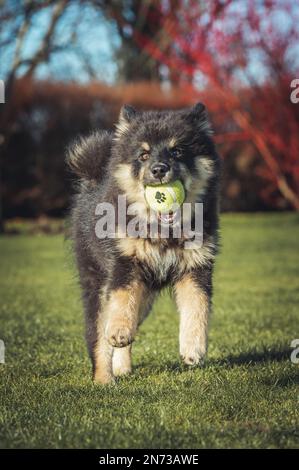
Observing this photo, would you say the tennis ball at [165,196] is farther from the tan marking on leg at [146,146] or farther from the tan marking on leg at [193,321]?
the tan marking on leg at [193,321]

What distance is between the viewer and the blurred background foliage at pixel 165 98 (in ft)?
53.4

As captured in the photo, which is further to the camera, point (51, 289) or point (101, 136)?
point (51, 289)

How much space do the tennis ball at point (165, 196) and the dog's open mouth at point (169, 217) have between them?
30mm

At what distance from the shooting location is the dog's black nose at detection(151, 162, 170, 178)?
3.79 m

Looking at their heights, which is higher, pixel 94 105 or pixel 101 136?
pixel 94 105

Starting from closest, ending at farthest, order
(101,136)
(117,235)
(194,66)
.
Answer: (117,235)
(101,136)
(194,66)

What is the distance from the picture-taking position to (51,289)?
873 cm

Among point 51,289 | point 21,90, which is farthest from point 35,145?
point 51,289

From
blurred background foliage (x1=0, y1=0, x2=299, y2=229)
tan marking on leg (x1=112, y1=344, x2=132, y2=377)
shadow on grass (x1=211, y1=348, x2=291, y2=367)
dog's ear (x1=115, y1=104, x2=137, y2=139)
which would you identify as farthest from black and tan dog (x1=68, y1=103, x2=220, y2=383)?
blurred background foliage (x1=0, y1=0, x2=299, y2=229)

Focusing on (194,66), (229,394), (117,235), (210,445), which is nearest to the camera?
(210,445)

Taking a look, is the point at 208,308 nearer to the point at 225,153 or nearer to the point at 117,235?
the point at 117,235

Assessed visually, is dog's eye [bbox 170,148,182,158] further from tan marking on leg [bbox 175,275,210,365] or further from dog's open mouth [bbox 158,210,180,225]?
tan marking on leg [bbox 175,275,210,365]

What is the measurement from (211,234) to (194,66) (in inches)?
530

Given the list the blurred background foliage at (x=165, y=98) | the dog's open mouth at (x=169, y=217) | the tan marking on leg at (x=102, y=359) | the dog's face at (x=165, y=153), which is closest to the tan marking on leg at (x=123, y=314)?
the tan marking on leg at (x=102, y=359)
